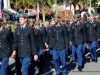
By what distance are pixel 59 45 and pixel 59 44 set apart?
4 centimetres

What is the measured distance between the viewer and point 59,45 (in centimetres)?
941

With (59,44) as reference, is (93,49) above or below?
below

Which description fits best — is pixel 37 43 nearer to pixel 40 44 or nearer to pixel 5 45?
pixel 40 44

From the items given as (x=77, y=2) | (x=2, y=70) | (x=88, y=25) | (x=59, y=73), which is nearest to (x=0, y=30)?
(x=2, y=70)

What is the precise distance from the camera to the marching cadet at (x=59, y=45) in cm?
933

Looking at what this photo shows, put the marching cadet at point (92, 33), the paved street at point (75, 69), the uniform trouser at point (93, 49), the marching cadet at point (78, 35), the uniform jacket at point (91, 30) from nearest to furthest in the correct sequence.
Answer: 1. the paved street at point (75, 69)
2. the marching cadet at point (78, 35)
3. the uniform trouser at point (93, 49)
4. the marching cadet at point (92, 33)
5. the uniform jacket at point (91, 30)

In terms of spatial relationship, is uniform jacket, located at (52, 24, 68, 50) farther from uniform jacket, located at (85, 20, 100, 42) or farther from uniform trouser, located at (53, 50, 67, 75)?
uniform jacket, located at (85, 20, 100, 42)

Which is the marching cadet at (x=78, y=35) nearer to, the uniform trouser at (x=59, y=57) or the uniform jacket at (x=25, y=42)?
the uniform trouser at (x=59, y=57)

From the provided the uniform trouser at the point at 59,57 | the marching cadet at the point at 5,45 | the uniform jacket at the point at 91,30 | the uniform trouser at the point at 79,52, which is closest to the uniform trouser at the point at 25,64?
the marching cadet at the point at 5,45

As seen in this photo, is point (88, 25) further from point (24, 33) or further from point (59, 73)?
point (24, 33)

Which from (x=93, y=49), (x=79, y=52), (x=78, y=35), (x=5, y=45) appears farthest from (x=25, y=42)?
(x=93, y=49)

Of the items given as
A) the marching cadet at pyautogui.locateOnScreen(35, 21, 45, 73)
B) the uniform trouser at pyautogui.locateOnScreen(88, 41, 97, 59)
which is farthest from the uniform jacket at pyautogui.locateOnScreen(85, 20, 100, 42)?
the marching cadet at pyautogui.locateOnScreen(35, 21, 45, 73)

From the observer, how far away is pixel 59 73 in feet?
31.3

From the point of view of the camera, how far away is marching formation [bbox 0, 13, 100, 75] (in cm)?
804
